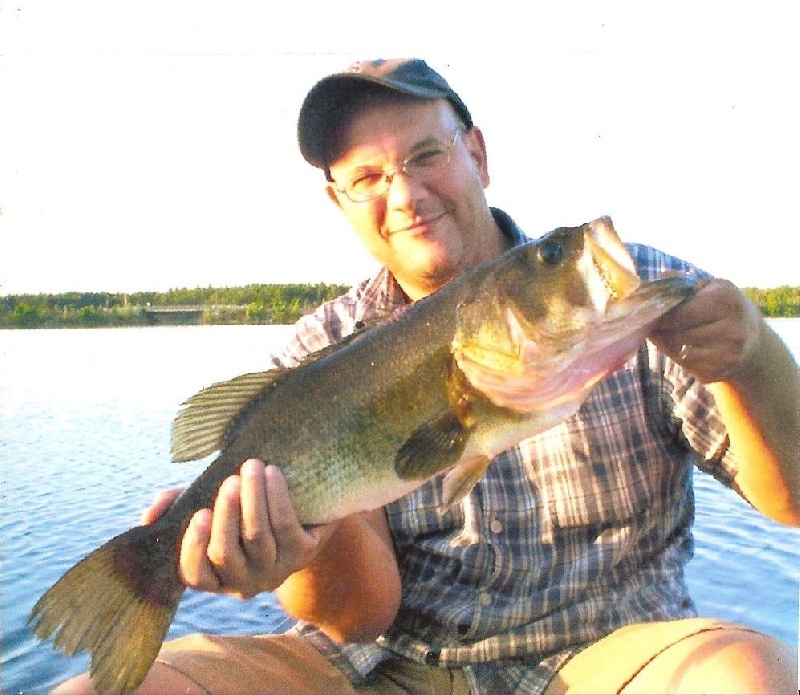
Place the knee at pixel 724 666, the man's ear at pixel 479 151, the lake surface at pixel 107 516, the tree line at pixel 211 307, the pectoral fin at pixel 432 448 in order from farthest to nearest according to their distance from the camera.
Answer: the tree line at pixel 211 307
the lake surface at pixel 107 516
the man's ear at pixel 479 151
the pectoral fin at pixel 432 448
the knee at pixel 724 666

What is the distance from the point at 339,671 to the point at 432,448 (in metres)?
1.22

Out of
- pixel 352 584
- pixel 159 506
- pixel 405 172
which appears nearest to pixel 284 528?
pixel 159 506

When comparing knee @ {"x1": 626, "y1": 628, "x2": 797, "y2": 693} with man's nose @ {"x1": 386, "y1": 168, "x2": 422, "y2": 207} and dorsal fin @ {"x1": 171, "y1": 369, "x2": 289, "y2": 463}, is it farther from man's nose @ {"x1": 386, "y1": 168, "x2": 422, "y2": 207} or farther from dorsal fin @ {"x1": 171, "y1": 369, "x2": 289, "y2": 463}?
man's nose @ {"x1": 386, "y1": 168, "x2": 422, "y2": 207}

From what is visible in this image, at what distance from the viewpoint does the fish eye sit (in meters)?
2.18

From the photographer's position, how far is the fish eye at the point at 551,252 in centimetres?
218

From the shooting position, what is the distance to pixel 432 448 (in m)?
2.17

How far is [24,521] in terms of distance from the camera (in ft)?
23.7

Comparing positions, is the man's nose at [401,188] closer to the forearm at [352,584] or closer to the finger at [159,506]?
the forearm at [352,584]

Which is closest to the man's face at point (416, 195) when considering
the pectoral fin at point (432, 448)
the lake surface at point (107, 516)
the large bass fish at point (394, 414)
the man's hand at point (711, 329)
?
the large bass fish at point (394, 414)

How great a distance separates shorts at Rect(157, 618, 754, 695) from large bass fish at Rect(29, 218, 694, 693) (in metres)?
0.46

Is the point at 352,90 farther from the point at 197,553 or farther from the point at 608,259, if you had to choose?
the point at 197,553

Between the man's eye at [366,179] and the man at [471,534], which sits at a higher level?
the man's eye at [366,179]

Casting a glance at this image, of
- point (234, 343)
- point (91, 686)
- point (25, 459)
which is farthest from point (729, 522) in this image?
point (234, 343)

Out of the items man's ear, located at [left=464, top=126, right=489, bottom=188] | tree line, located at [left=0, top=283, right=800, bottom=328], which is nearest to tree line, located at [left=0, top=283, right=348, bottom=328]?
tree line, located at [left=0, top=283, right=800, bottom=328]
